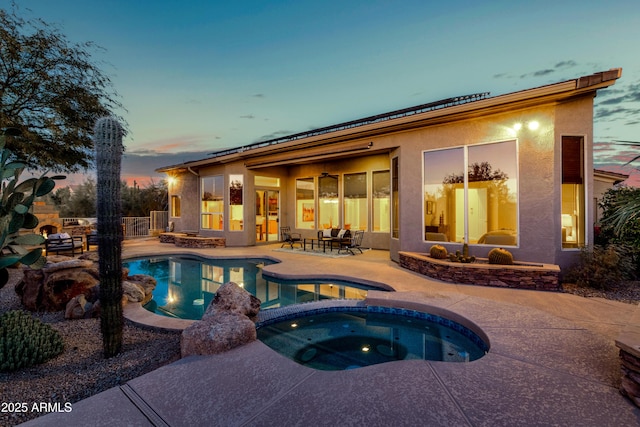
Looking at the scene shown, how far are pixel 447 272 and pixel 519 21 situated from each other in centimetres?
820

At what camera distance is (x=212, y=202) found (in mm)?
14078

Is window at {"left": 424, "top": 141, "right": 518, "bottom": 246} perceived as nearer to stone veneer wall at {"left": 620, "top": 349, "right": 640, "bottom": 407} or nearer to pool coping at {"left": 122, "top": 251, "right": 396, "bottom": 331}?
pool coping at {"left": 122, "top": 251, "right": 396, "bottom": 331}

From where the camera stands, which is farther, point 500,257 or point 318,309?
point 500,257

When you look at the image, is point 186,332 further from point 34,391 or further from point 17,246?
point 17,246

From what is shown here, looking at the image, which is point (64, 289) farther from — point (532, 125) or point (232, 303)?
point (532, 125)

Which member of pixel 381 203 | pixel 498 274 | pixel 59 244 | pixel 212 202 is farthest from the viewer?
pixel 212 202

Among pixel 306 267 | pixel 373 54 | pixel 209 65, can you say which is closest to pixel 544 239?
pixel 306 267

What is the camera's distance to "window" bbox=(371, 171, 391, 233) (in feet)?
38.1

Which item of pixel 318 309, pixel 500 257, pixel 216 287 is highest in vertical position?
pixel 500 257

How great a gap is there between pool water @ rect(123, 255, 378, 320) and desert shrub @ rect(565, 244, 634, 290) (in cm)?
436

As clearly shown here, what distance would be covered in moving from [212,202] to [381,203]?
8224mm

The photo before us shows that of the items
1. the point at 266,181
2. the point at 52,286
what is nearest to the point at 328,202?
the point at 266,181

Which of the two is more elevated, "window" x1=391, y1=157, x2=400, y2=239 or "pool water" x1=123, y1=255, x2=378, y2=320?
"window" x1=391, y1=157, x2=400, y2=239

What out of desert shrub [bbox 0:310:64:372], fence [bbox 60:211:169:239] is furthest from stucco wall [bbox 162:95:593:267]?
fence [bbox 60:211:169:239]
